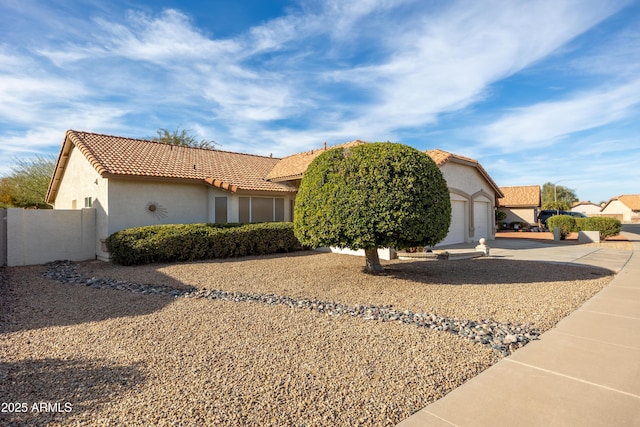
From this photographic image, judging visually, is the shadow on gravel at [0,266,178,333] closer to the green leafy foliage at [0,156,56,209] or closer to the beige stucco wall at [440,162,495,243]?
the beige stucco wall at [440,162,495,243]

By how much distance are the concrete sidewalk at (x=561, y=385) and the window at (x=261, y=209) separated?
42.9 ft

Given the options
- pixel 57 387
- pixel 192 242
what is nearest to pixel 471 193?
pixel 192 242

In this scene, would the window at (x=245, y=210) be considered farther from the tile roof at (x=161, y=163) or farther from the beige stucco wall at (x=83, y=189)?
the beige stucco wall at (x=83, y=189)

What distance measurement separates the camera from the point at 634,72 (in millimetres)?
11719

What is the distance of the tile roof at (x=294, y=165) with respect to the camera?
1684 cm

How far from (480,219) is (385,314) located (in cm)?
1730

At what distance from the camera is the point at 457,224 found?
61.8 ft

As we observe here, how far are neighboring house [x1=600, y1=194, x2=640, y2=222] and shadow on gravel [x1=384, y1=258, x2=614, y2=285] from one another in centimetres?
7183

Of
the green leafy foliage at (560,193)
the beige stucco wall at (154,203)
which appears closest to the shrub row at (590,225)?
the beige stucco wall at (154,203)

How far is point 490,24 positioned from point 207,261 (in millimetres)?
12212

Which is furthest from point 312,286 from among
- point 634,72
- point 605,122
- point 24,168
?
point 24,168

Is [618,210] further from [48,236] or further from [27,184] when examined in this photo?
[27,184]

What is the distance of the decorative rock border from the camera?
508 centimetres

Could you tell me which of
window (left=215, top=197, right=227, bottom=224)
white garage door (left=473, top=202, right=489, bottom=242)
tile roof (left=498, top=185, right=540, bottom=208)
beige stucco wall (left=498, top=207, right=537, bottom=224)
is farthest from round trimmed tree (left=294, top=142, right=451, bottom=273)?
beige stucco wall (left=498, top=207, right=537, bottom=224)
